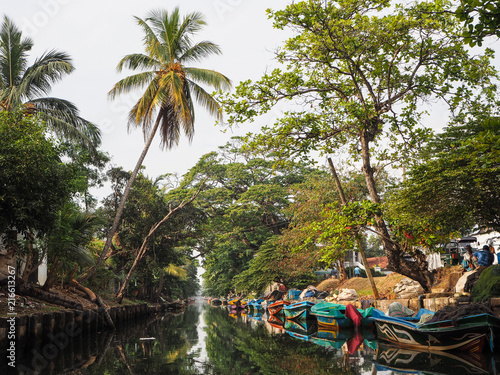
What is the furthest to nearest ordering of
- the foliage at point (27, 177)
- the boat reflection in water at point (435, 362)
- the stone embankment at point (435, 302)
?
the stone embankment at point (435, 302)
the foliage at point (27, 177)
the boat reflection in water at point (435, 362)

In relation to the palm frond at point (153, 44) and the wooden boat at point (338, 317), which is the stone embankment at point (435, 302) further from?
the palm frond at point (153, 44)

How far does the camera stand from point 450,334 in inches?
313

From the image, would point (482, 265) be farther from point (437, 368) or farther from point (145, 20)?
point (145, 20)

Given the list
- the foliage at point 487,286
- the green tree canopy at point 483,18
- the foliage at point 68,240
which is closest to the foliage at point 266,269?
the foliage at point 68,240

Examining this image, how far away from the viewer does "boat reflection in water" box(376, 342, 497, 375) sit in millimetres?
6328

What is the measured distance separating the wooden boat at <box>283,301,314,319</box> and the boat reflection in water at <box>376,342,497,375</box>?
767cm

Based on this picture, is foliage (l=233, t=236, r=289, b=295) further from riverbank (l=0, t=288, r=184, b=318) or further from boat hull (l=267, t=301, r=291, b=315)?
riverbank (l=0, t=288, r=184, b=318)

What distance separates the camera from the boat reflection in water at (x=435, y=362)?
6.33 m

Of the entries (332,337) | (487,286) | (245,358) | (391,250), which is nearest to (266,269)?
(332,337)

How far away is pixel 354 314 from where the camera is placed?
13.3m

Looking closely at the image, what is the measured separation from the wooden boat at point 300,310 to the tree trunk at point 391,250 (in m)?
5.50

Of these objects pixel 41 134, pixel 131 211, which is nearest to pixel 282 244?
pixel 131 211

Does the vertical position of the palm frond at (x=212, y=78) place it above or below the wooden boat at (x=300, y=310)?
above

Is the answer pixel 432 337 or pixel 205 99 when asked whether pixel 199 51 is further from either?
pixel 432 337
